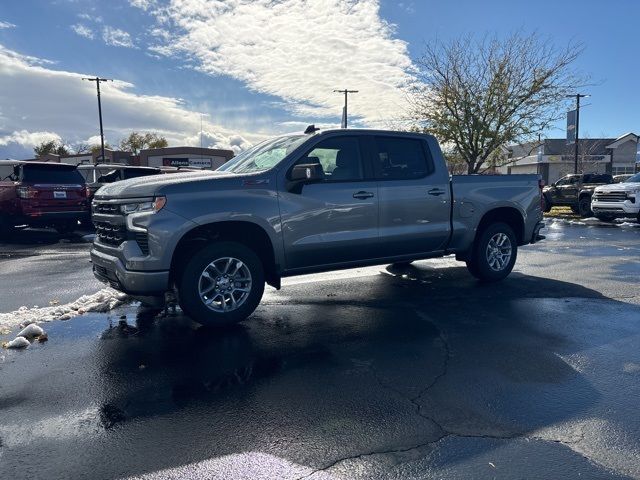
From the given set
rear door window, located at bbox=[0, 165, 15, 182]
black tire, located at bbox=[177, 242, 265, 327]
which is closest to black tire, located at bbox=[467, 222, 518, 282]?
black tire, located at bbox=[177, 242, 265, 327]

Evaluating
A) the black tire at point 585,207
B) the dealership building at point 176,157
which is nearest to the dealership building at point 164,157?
the dealership building at point 176,157

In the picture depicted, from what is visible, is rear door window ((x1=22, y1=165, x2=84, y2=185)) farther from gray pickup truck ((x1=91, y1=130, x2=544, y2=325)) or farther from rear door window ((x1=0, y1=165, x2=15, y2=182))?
gray pickup truck ((x1=91, y1=130, x2=544, y2=325))

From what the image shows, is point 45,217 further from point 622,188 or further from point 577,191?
point 577,191

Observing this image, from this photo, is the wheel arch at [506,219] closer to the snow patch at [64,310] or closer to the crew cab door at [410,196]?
the crew cab door at [410,196]

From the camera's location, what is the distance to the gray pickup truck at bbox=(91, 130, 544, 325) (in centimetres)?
487

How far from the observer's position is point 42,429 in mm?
3266

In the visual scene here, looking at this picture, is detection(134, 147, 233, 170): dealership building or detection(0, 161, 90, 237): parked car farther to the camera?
detection(134, 147, 233, 170): dealership building

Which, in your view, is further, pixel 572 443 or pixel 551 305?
pixel 551 305

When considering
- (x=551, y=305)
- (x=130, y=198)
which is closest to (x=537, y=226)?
(x=551, y=305)

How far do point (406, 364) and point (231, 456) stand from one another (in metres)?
1.90

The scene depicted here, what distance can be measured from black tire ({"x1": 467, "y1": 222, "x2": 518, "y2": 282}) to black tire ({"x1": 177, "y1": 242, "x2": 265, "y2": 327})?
349cm

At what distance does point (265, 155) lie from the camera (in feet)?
19.4

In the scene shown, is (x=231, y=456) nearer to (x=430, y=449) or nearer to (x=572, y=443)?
(x=430, y=449)

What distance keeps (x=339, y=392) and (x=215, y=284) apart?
1965 millimetres
